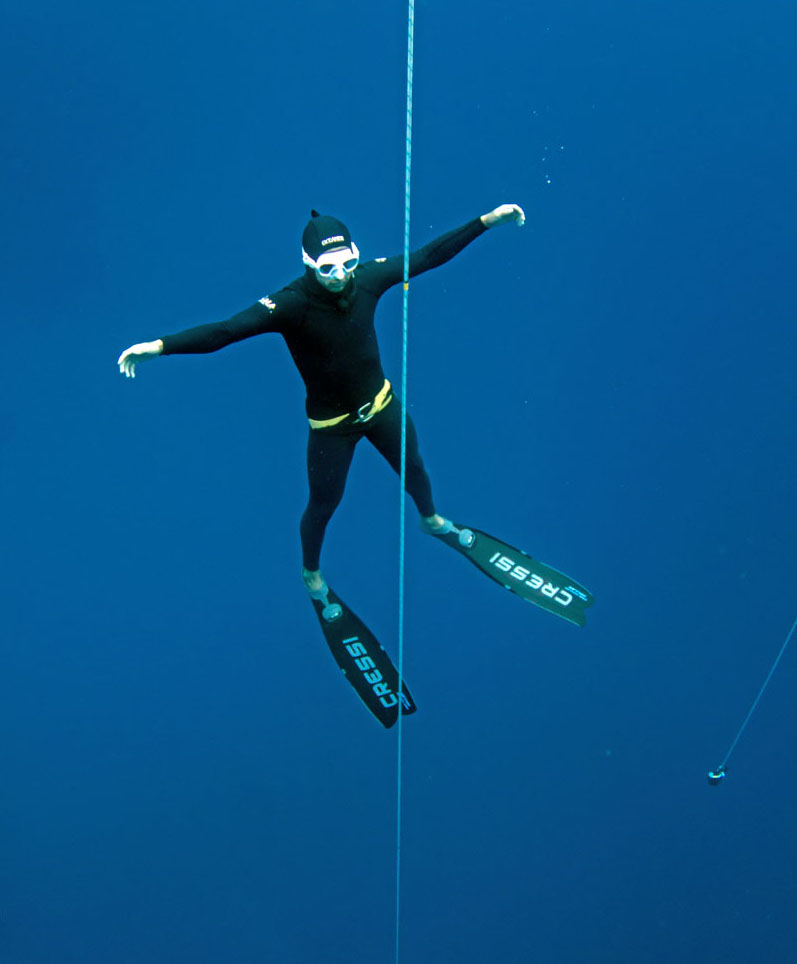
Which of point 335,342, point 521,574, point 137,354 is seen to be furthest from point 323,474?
point 521,574

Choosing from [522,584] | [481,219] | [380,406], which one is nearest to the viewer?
[481,219]

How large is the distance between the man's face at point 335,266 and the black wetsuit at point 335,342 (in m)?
0.04

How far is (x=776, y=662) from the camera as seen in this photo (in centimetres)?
501

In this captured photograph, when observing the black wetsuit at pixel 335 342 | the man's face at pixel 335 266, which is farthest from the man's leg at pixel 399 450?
the man's face at pixel 335 266

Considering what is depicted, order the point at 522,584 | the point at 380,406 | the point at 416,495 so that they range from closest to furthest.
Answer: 1. the point at 380,406
2. the point at 416,495
3. the point at 522,584

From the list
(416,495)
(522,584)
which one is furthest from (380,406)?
(522,584)

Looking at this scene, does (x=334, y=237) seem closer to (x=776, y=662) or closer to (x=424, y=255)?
(x=424, y=255)

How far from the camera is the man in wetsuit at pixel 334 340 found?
2412mm

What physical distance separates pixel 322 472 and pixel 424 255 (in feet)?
2.38

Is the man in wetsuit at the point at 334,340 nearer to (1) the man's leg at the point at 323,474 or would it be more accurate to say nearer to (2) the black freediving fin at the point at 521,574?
(1) the man's leg at the point at 323,474

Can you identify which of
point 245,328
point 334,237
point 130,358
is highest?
point 334,237

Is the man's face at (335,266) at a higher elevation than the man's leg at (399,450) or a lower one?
higher

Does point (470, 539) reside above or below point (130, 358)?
above

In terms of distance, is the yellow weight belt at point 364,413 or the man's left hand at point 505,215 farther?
the yellow weight belt at point 364,413
